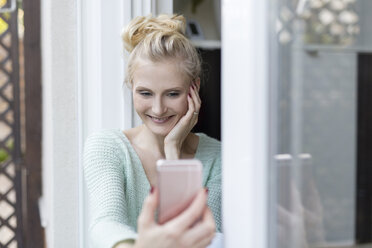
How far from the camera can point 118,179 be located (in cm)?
111

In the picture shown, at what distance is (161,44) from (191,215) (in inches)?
26.7

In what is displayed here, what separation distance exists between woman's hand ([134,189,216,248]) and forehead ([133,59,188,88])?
1.94ft

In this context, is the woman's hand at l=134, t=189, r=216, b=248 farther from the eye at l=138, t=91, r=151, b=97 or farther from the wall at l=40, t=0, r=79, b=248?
the wall at l=40, t=0, r=79, b=248

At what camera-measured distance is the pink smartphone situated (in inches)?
24.9

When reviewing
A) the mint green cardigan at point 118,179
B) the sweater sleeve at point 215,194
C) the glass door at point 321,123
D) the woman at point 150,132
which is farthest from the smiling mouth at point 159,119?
the glass door at point 321,123

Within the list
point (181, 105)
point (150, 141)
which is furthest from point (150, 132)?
point (181, 105)

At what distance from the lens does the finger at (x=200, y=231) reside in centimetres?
63

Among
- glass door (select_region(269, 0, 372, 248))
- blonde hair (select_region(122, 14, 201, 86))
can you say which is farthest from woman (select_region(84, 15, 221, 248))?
glass door (select_region(269, 0, 372, 248))

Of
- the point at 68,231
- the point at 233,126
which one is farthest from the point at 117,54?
the point at 233,126

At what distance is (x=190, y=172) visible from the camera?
25.2 inches

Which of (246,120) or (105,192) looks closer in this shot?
(246,120)

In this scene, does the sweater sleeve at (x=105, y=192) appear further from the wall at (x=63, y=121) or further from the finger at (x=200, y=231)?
the wall at (x=63, y=121)

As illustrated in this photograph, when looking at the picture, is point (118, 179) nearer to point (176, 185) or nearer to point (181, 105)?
point (181, 105)

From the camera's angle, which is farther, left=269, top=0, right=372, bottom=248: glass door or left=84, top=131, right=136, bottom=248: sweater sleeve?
left=84, top=131, right=136, bottom=248: sweater sleeve
